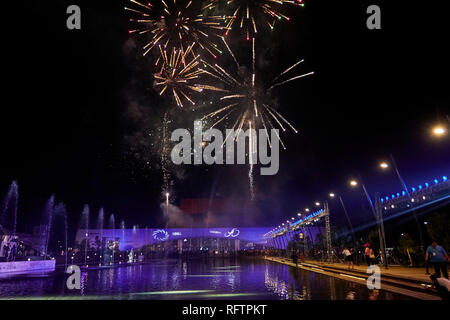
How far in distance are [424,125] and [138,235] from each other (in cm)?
6281

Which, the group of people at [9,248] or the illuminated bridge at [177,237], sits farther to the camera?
the illuminated bridge at [177,237]

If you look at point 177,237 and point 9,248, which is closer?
point 9,248

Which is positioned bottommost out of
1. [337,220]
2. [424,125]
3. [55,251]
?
[55,251]

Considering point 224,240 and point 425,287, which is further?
point 224,240

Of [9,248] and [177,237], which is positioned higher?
[177,237]

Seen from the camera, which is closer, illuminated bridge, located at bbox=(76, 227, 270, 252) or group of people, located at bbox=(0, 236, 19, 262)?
group of people, located at bbox=(0, 236, 19, 262)
